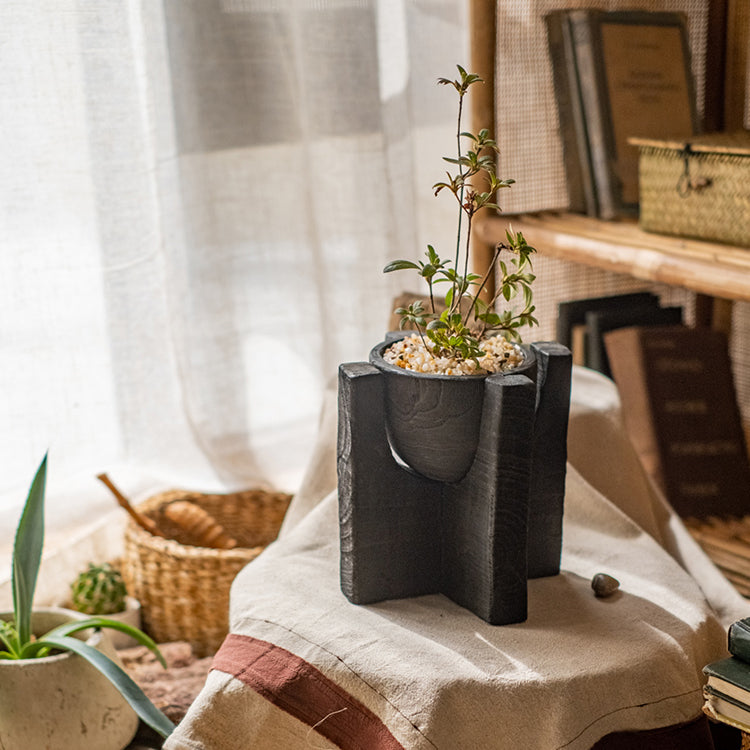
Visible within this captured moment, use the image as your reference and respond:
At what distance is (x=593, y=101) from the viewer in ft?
4.92

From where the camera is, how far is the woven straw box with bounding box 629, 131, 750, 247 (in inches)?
49.1

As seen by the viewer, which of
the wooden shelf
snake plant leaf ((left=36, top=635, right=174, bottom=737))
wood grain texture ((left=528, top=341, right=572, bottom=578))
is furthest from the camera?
the wooden shelf

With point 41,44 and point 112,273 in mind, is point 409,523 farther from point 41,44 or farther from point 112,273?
point 41,44

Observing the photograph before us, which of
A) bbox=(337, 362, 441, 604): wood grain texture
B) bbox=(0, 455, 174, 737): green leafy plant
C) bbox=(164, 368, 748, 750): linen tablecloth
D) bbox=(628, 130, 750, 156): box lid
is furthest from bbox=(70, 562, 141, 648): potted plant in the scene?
bbox=(628, 130, 750, 156): box lid

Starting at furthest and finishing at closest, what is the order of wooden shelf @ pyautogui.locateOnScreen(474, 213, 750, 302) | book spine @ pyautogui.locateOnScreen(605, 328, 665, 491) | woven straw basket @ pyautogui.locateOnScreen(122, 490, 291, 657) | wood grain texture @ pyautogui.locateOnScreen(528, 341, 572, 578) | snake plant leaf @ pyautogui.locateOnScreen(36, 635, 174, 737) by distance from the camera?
book spine @ pyautogui.locateOnScreen(605, 328, 665, 491)
woven straw basket @ pyautogui.locateOnScreen(122, 490, 291, 657)
wooden shelf @ pyautogui.locateOnScreen(474, 213, 750, 302)
snake plant leaf @ pyautogui.locateOnScreen(36, 635, 174, 737)
wood grain texture @ pyautogui.locateOnScreen(528, 341, 572, 578)

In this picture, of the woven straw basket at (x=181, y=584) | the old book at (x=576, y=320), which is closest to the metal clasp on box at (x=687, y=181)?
the old book at (x=576, y=320)

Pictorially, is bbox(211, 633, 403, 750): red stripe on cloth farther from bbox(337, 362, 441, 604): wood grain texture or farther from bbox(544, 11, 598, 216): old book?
bbox(544, 11, 598, 216): old book

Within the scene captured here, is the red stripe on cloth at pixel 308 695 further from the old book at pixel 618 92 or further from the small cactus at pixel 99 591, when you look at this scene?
the old book at pixel 618 92

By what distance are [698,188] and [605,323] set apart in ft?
1.02

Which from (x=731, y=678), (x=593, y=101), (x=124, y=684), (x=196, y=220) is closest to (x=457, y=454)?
(x=731, y=678)

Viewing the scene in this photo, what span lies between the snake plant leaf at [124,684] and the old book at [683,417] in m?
0.82

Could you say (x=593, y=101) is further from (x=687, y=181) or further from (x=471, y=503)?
(x=471, y=503)

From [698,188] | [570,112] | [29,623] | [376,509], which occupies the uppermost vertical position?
[570,112]

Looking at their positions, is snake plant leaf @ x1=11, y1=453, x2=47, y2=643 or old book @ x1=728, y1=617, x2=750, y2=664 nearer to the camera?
old book @ x1=728, y1=617, x2=750, y2=664
